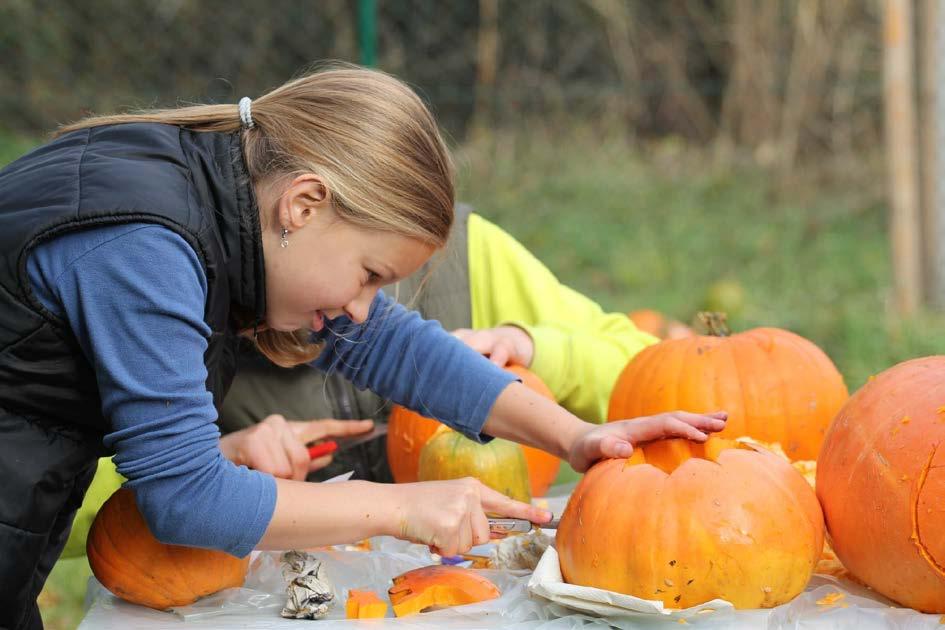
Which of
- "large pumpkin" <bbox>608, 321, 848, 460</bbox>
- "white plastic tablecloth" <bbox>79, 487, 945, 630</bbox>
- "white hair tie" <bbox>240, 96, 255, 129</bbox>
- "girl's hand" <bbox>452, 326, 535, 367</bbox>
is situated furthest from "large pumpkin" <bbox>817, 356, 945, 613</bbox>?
"white hair tie" <bbox>240, 96, 255, 129</bbox>

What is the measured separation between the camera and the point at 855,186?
7.09 meters

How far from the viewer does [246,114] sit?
5.71 ft

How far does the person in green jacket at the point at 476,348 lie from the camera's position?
7.87 ft

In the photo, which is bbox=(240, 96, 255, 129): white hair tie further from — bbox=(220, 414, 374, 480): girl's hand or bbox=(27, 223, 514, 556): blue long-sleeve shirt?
bbox=(220, 414, 374, 480): girl's hand

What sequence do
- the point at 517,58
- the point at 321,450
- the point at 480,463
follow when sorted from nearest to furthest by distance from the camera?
1. the point at 480,463
2. the point at 321,450
3. the point at 517,58

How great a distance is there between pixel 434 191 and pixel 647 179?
18.6ft

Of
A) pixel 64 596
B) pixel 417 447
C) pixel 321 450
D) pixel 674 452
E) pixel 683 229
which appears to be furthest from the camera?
pixel 683 229

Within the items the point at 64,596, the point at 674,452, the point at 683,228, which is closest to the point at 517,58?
the point at 683,228

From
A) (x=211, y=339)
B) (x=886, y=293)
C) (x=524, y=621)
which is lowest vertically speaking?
(x=886, y=293)

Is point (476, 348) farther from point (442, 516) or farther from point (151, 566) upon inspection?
point (151, 566)

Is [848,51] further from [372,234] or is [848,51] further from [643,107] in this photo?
[372,234]

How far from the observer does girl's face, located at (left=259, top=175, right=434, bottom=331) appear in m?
1.63

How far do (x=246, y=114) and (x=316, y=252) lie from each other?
270 mm

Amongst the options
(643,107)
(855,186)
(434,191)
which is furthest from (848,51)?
(434,191)
